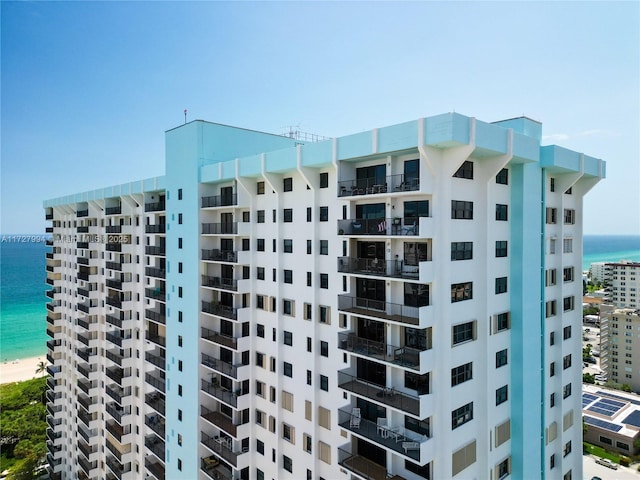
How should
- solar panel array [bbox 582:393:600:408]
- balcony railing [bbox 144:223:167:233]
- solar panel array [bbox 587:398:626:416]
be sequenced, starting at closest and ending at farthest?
1. balcony railing [bbox 144:223:167:233]
2. solar panel array [bbox 587:398:626:416]
3. solar panel array [bbox 582:393:600:408]

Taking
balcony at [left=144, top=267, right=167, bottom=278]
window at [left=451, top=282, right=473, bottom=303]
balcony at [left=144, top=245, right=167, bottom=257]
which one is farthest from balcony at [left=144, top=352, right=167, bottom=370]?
window at [left=451, top=282, right=473, bottom=303]

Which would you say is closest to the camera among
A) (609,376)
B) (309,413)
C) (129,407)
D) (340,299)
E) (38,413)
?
(340,299)

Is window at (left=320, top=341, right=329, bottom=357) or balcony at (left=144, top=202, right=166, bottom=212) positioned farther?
balcony at (left=144, top=202, right=166, bottom=212)

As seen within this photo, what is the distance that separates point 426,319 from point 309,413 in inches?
454

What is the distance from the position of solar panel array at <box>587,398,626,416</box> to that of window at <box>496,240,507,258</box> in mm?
63140

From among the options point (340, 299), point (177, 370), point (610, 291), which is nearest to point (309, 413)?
point (340, 299)

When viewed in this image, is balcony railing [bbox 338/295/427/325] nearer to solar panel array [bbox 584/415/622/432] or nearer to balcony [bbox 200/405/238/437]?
balcony [bbox 200/405/238/437]

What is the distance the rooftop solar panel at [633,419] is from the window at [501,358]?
59.9 meters

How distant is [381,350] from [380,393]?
233cm

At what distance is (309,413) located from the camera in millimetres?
24750

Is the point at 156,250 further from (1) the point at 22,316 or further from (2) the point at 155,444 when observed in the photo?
(1) the point at 22,316

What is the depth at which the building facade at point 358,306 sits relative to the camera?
19.2 metres

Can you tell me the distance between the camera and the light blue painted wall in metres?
22.2

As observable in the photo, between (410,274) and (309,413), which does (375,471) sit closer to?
(309,413)
